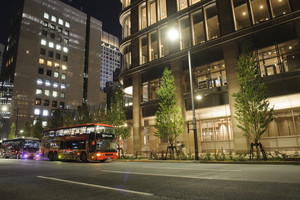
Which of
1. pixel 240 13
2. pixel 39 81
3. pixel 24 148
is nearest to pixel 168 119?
pixel 240 13

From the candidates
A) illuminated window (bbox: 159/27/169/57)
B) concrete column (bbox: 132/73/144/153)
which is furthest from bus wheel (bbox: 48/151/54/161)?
illuminated window (bbox: 159/27/169/57)

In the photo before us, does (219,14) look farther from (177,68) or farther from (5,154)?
(5,154)

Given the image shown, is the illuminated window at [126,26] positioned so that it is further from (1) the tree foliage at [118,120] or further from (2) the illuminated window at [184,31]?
(1) the tree foliage at [118,120]

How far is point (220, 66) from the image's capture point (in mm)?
24094

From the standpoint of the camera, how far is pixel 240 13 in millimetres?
24438

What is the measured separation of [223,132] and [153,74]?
1233 centimetres

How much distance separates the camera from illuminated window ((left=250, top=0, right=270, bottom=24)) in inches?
912

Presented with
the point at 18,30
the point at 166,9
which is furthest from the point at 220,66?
the point at 18,30

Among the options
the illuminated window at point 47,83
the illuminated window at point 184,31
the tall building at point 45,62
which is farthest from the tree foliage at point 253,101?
the illuminated window at point 47,83

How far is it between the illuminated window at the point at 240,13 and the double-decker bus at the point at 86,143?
1915cm

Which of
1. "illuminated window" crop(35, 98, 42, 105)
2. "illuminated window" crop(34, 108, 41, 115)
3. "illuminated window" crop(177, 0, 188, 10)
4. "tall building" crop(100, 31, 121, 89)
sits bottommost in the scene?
"illuminated window" crop(34, 108, 41, 115)

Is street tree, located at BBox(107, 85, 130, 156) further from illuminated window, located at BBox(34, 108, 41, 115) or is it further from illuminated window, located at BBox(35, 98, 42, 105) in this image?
illuminated window, located at BBox(35, 98, 42, 105)

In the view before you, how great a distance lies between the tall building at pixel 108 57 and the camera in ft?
474

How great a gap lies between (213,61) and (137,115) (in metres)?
12.8
